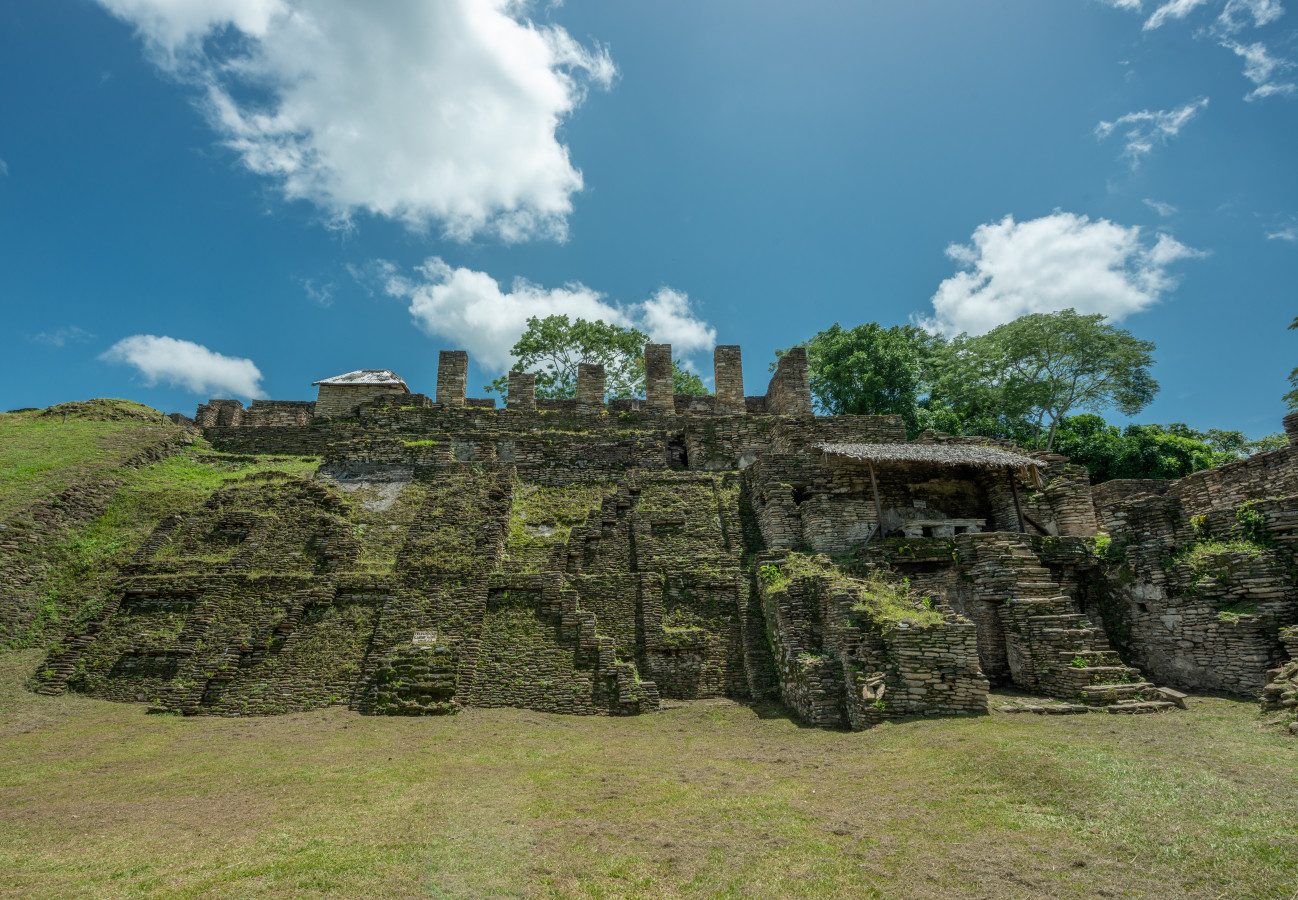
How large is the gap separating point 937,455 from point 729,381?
32.0 feet

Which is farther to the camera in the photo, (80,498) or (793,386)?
(793,386)

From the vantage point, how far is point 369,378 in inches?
980

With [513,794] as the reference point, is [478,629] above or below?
above

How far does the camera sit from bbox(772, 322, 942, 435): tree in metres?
27.8

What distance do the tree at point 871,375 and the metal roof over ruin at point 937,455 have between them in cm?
1218

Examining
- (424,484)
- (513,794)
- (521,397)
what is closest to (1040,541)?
(513,794)

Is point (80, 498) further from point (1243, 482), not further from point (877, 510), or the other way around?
point (1243, 482)

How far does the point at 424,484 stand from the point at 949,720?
44.0ft

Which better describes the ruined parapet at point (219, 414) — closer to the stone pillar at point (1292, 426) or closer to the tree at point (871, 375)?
the tree at point (871, 375)

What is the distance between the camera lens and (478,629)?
38.8 feet

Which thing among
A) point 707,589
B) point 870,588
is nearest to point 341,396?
point 707,589

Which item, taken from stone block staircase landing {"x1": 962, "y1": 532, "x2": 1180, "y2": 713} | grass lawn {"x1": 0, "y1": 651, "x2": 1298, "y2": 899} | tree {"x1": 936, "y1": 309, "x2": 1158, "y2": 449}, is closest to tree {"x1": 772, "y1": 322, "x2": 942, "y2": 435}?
tree {"x1": 936, "y1": 309, "x2": 1158, "y2": 449}

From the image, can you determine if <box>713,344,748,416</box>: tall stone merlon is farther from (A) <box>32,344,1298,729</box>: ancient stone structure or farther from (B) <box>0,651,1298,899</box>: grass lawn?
(B) <box>0,651,1298,899</box>: grass lawn

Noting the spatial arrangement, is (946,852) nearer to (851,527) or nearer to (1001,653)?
(1001,653)
